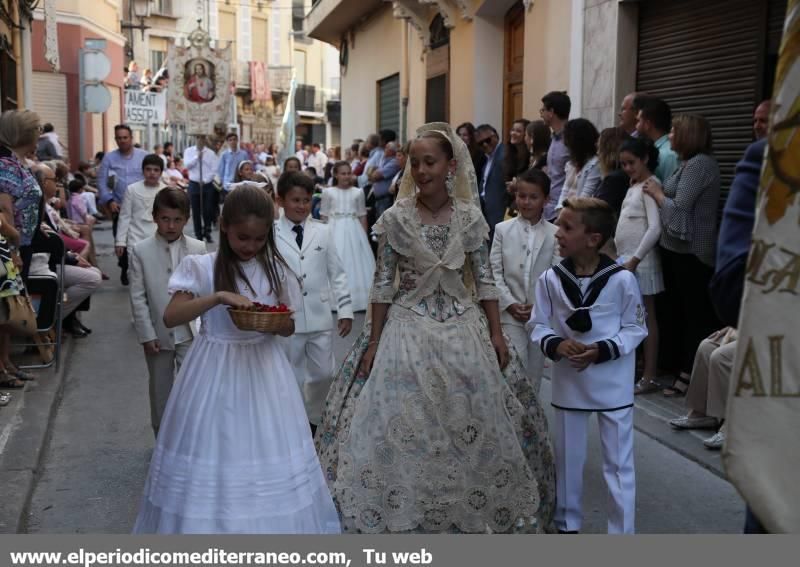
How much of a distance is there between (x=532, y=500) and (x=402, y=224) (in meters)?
1.36

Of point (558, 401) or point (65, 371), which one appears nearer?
point (558, 401)

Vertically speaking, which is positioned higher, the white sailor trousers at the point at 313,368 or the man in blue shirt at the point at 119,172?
the man in blue shirt at the point at 119,172

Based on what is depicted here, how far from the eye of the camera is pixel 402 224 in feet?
15.1

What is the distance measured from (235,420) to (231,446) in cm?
10

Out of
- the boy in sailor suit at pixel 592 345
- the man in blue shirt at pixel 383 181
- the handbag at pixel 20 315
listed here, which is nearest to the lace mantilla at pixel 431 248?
the boy in sailor suit at pixel 592 345

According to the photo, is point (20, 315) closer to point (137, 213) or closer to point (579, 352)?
Answer: point (137, 213)

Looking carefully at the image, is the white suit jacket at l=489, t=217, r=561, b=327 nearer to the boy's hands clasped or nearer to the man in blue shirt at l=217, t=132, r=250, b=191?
the boy's hands clasped

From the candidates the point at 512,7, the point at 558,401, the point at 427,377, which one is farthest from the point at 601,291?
the point at 512,7

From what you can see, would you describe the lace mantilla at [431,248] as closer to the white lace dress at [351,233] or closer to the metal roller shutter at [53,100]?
the white lace dress at [351,233]

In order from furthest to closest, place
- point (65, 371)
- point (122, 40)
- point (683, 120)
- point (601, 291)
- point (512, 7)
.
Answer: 1. point (122, 40)
2. point (512, 7)
3. point (65, 371)
4. point (683, 120)
5. point (601, 291)

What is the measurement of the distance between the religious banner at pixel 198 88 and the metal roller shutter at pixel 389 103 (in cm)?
415

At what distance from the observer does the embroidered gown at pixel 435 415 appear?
431 cm

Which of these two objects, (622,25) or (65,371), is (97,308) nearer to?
(65,371)

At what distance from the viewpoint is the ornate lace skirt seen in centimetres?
429
